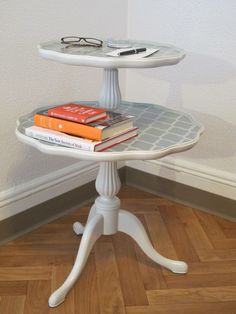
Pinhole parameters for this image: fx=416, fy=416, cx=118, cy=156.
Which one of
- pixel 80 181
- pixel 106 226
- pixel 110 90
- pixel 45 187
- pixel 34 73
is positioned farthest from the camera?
pixel 80 181

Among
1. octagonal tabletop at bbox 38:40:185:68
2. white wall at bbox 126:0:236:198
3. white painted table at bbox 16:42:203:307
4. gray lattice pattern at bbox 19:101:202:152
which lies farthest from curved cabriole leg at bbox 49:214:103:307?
white wall at bbox 126:0:236:198

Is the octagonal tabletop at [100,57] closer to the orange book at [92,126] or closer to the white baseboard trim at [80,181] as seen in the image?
the orange book at [92,126]

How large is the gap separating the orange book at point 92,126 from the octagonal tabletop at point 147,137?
4 cm

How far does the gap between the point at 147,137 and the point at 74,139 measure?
216 millimetres

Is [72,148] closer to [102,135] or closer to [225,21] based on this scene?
[102,135]

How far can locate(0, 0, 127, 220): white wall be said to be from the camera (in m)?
1.42

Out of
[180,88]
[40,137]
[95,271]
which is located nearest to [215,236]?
[95,271]

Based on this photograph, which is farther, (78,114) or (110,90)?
(110,90)

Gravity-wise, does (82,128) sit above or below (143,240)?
above

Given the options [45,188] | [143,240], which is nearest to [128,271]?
[143,240]

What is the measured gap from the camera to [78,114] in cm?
110

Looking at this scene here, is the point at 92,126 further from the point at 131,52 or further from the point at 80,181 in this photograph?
the point at 80,181

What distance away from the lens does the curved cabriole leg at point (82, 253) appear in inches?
50.1

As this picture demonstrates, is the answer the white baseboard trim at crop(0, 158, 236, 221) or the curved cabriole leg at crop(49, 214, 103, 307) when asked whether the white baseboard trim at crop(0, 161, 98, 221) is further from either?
the curved cabriole leg at crop(49, 214, 103, 307)
